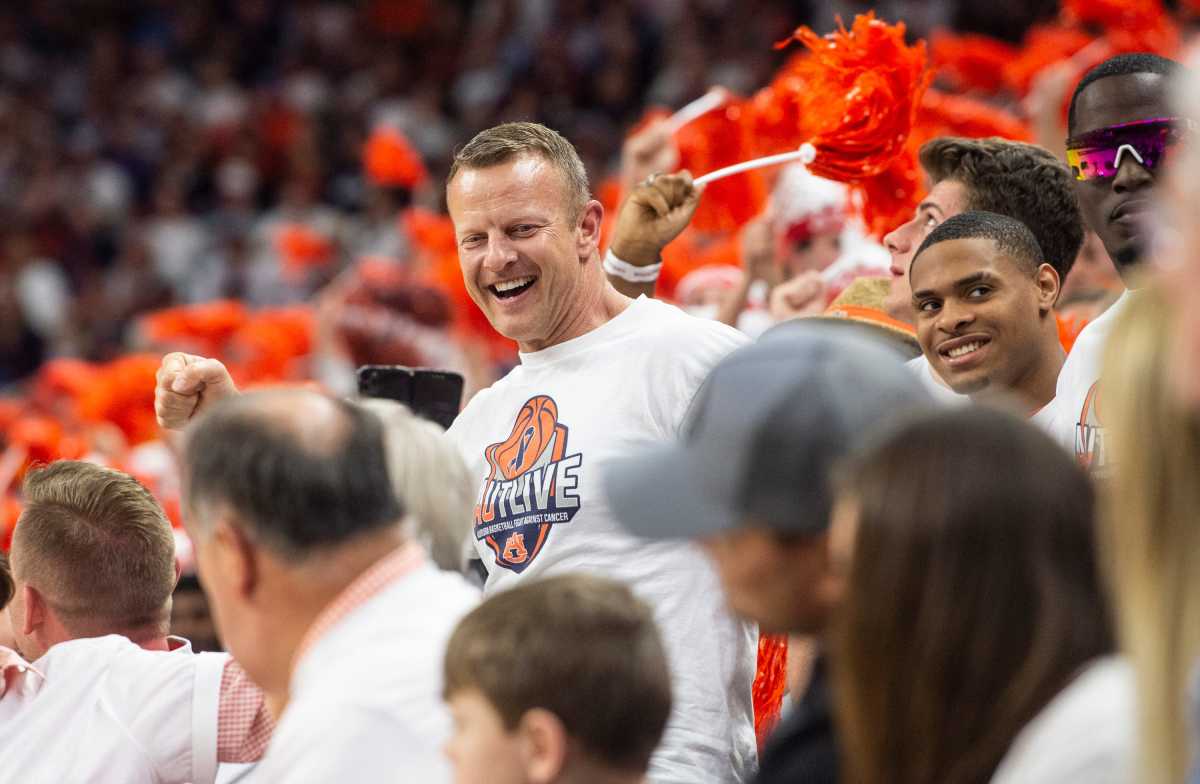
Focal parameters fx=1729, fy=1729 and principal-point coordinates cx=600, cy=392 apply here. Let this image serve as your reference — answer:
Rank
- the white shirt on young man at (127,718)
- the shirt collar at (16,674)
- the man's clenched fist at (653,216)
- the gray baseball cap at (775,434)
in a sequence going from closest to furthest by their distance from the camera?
the gray baseball cap at (775,434), the white shirt on young man at (127,718), the shirt collar at (16,674), the man's clenched fist at (653,216)

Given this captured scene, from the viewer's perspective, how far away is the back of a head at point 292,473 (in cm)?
207

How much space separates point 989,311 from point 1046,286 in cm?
17

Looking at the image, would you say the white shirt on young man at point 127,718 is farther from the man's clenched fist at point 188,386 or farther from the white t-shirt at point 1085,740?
the white t-shirt at point 1085,740

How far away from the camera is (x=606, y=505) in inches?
116

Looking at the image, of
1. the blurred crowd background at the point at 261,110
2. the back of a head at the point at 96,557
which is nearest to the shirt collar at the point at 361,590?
the back of a head at the point at 96,557

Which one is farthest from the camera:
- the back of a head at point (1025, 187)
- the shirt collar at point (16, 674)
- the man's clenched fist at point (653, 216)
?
the man's clenched fist at point (653, 216)

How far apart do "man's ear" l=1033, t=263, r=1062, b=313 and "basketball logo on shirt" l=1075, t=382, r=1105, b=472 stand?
0.59 ft

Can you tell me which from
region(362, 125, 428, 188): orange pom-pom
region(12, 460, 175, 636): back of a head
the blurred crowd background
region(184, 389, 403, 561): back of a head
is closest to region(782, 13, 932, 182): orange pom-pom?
region(12, 460, 175, 636): back of a head

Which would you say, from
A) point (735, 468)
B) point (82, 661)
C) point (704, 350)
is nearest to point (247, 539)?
point (735, 468)

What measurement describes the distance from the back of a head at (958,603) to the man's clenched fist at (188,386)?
5.78 feet

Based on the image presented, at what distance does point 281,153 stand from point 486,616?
10.3 m

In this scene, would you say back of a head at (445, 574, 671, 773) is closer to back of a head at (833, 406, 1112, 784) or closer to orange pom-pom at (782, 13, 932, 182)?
back of a head at (833, 406, 1112, 784)

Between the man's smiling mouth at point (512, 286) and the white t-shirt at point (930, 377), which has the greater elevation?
the man's smiling mouth at point (512, 286)

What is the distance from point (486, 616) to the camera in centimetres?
195
